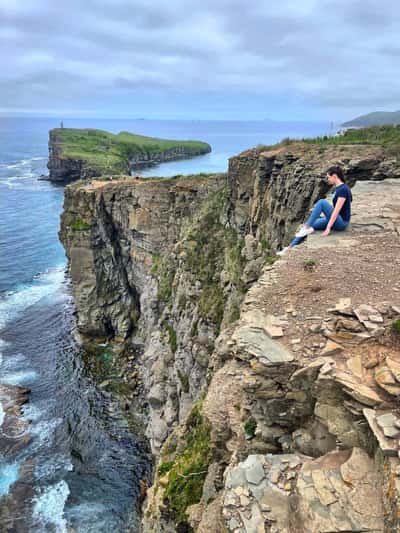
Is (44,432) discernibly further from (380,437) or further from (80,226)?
(380,437)

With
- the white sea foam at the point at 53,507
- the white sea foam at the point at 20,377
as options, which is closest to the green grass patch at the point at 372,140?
the white sea foam at the point at 53,507

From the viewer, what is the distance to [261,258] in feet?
101

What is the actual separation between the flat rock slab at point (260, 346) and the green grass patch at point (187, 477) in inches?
322

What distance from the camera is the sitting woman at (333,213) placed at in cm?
1568

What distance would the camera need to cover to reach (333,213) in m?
15.7

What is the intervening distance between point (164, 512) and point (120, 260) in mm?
48929

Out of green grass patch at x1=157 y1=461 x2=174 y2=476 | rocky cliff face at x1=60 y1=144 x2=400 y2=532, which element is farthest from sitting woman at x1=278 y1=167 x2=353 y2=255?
green grass patch at x1=157 y1=461 x2=174 y2=476

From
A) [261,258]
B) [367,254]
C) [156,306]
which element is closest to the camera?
[367,254]

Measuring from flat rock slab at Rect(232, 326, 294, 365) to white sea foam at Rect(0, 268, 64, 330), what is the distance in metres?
60.4

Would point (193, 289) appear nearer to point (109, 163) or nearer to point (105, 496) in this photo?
point (105, 496)

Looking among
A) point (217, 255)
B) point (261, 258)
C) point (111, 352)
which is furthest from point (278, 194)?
point (111, 352)

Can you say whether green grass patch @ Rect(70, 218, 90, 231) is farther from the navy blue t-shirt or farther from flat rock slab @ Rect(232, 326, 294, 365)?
flat rock slab @ Rect(232, 326, 294, 365)

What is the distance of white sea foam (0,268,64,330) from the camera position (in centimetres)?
6662

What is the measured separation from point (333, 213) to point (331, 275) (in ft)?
12.2
